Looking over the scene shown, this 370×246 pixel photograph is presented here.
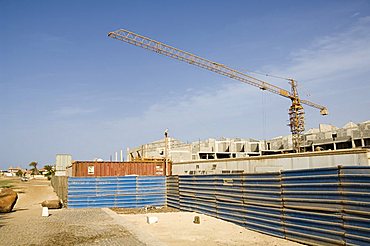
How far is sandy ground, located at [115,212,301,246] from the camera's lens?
11.3 m

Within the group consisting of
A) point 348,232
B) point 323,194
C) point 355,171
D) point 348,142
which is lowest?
point 348,232

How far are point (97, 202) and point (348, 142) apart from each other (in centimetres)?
4773

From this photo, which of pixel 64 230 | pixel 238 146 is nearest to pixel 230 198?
pixel 64 230

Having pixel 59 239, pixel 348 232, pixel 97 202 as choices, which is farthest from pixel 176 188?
pixel 348 232

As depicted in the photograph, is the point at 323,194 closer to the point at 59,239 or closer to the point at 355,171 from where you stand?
the point at 355,171

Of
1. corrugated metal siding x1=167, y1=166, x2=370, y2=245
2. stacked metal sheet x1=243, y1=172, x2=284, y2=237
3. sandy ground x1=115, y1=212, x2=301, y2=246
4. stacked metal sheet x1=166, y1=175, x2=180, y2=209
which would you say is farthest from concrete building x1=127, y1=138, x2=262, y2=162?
stacked metal sheet x1=243, y1=172, x2=284, y2=237

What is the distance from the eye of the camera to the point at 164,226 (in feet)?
48.3

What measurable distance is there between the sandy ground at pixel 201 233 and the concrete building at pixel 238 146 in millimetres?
41800

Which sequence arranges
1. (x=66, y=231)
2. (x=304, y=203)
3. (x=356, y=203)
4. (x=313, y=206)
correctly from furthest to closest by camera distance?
(x=66, y=231) → (x=304, y=203) → (x=313, y=206) → (x=356, y=203)

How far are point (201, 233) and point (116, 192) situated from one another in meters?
10.6

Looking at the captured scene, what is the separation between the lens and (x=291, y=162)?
21.1m

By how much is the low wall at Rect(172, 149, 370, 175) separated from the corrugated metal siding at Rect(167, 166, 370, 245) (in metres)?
6.75

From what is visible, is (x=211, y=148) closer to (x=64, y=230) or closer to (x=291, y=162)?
(x=291, y=162)

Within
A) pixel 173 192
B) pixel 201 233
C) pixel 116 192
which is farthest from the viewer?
pixel 116 192
